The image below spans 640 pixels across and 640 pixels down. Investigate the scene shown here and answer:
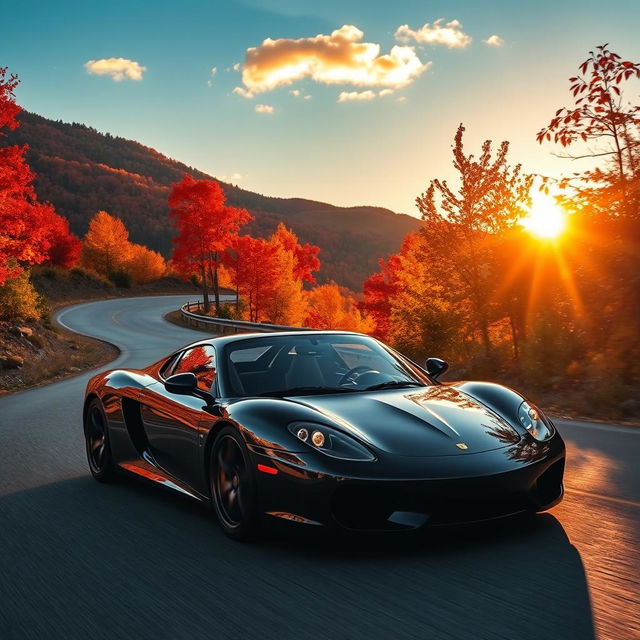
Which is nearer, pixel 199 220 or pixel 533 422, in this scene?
pixel 533 422

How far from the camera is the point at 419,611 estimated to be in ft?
11.3

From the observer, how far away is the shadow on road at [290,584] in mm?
3344

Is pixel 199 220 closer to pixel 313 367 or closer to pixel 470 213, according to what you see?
pixel 470 213

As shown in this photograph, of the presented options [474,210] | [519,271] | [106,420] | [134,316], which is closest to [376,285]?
[134,316]

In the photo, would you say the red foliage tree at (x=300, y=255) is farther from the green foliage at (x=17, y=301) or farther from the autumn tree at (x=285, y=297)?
the green foliage at (x=17, y=301)

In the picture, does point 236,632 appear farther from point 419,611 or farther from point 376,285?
A: point 376,285

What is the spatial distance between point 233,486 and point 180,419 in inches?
36.3

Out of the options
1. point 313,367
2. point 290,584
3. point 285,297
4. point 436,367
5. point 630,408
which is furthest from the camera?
point 285,297

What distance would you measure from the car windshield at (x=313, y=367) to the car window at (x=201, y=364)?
13 cm

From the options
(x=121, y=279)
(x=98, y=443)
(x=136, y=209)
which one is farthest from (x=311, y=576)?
(x=136, y=209)

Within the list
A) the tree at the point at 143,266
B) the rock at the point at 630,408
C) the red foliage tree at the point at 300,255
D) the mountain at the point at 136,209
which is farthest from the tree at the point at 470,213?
the mountain at the point at 136,209

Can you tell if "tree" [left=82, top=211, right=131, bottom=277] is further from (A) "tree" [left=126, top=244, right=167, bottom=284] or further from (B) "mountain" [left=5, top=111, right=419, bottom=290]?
(B) "mountain" [left=5, top=111, right=419, bottom=290]

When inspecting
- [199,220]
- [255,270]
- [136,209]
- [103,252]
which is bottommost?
[255,270]

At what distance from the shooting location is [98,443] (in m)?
7.13
